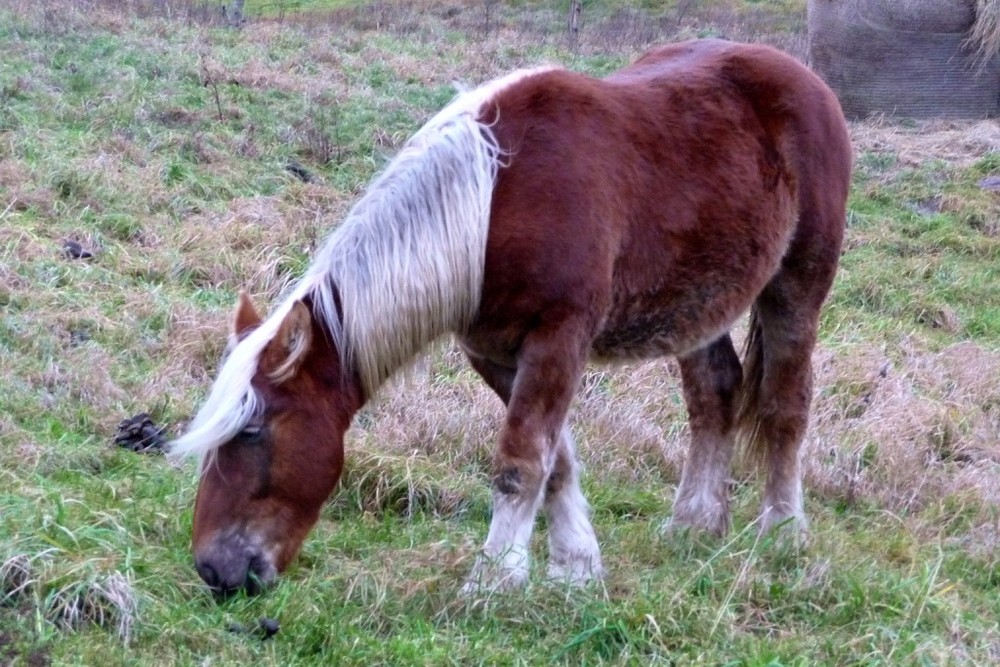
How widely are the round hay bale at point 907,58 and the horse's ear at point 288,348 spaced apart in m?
12.1

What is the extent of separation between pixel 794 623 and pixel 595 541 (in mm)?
760

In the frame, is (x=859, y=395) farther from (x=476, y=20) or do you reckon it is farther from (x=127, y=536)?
(x=476, y=20)

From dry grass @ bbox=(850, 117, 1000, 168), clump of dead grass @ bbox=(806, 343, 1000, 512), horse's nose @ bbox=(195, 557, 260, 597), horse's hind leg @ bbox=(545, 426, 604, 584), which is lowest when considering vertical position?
dry grass @ bbox=(850, 117, 1000, 168)

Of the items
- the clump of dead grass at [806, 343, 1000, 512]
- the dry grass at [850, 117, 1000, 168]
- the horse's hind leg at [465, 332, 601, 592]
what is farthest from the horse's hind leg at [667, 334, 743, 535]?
the dry grass at [850, 117, 1000, 168]

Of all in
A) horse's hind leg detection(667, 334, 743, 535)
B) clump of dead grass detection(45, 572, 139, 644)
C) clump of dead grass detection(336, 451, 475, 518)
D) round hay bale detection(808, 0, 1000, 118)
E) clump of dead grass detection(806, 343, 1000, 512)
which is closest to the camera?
clump of dead grass detection(45, 572, 139, 644)

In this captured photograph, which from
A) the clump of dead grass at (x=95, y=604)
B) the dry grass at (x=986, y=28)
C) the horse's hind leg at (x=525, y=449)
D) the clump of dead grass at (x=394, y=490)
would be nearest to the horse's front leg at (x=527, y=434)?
the horse's hind leg at (x=525, y=449)

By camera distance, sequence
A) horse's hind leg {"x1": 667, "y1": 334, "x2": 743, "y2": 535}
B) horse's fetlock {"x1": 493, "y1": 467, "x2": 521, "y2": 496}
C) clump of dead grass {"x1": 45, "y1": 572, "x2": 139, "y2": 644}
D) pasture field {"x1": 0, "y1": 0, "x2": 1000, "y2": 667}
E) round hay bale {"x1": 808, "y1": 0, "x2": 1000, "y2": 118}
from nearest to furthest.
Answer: clump of dead grass {"x1": 45, "y1": 572, "x2": 139, "y2": 644} → pasture field {"x1": 0, "y1": 0, "x2": 1000, "y2": 667} → horse's fetlock {"x1": 493, "y1": 467, "x2": 521, "y2": 496} → horse's hind leg {"x1": 667, "y1": 334, "x2": 743, "y2": 535} → round hay bale {"x1": 808, "y1": 0, "x2": 1000, "y2": 118}

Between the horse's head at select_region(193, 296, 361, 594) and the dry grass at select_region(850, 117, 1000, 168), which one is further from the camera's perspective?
the dry grass at select_region(850, 117, 1000, 168)

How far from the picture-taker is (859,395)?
A: 21.0 feet

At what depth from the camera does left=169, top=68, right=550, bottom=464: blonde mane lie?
3.73m

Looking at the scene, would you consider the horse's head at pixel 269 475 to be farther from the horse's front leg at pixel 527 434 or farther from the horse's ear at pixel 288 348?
the horse's front leg at pixel 527 434

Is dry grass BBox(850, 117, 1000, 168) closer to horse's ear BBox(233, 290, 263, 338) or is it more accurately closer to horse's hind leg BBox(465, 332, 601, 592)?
horse's hind leg BBox(465, 332, 601, 592)

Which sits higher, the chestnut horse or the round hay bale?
the chestnut horse

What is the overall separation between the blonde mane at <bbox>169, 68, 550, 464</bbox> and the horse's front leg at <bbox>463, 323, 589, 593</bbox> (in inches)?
11.0
